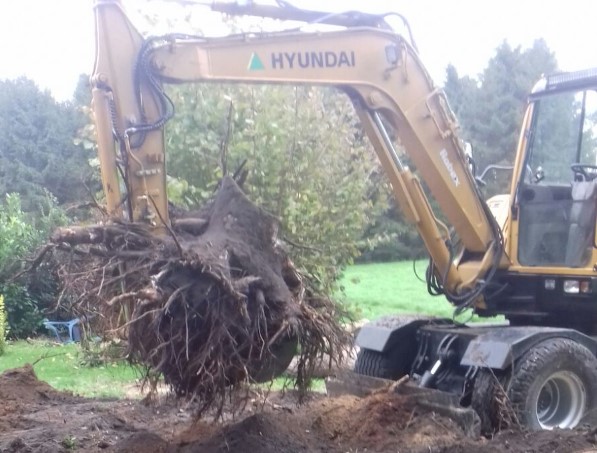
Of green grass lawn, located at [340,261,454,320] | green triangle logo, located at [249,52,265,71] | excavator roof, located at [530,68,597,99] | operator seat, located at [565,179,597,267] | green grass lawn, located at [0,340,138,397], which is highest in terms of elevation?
excavator roof, located at [530,68,597,99]

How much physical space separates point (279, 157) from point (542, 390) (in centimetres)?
463

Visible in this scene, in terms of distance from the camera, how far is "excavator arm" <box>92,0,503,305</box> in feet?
18.5

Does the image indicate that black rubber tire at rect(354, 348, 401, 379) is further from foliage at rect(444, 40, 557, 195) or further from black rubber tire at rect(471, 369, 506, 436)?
foliage at rect(444, 40, 557, 195)

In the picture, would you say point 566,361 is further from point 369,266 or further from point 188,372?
point 369,266

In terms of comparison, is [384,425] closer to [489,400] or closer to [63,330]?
[489,400]

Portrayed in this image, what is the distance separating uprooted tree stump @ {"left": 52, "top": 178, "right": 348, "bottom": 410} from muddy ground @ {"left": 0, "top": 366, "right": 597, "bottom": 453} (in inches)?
19.6

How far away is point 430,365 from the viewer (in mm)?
7414

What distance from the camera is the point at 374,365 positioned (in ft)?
25.2

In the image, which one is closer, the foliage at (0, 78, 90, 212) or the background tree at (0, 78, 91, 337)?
the background tree at (0, 78, 91, 337)

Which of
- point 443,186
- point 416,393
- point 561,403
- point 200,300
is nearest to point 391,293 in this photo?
point 443,186

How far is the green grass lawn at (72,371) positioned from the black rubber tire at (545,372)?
3.91m

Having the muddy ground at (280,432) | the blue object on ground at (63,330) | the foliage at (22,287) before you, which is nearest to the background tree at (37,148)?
the foliage at (22,287)

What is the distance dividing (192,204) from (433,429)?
4.42 m

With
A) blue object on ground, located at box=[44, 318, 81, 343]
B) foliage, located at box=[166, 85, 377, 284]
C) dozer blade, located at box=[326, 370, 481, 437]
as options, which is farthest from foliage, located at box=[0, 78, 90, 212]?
dozer blade, located at box=[326, 370, 481, 437]
